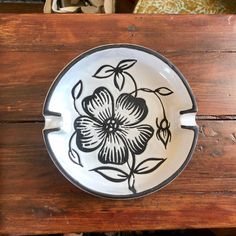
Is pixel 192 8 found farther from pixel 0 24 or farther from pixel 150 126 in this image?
pixel 0 24

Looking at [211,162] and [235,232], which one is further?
[235,232]

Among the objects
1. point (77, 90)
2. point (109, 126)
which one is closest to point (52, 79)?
point (77, 90)

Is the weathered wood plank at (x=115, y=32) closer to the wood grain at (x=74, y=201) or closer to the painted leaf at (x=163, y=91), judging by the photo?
the painted leaf at (x=163, y=91)

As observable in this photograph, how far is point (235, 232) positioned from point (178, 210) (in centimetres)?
44

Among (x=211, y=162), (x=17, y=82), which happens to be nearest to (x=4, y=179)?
(x=17, y=82)

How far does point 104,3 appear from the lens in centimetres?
142

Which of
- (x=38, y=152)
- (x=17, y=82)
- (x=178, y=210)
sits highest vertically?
(x=17, y=82)

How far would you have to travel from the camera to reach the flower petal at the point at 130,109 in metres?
1.04

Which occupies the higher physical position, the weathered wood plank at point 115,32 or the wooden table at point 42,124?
the weathered wood plank at point 115,32

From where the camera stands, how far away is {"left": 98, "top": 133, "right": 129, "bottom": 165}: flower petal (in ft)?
3.36

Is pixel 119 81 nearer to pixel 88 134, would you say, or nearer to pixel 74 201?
pixel 88 134

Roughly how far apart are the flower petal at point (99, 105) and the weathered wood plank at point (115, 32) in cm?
11

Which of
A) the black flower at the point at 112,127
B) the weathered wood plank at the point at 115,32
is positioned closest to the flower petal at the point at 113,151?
the black flower at the point at 112,127

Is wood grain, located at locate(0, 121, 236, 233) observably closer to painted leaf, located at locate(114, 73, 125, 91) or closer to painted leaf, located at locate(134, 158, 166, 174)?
painted leaf, located at locate(134, 158, 166, 174)
